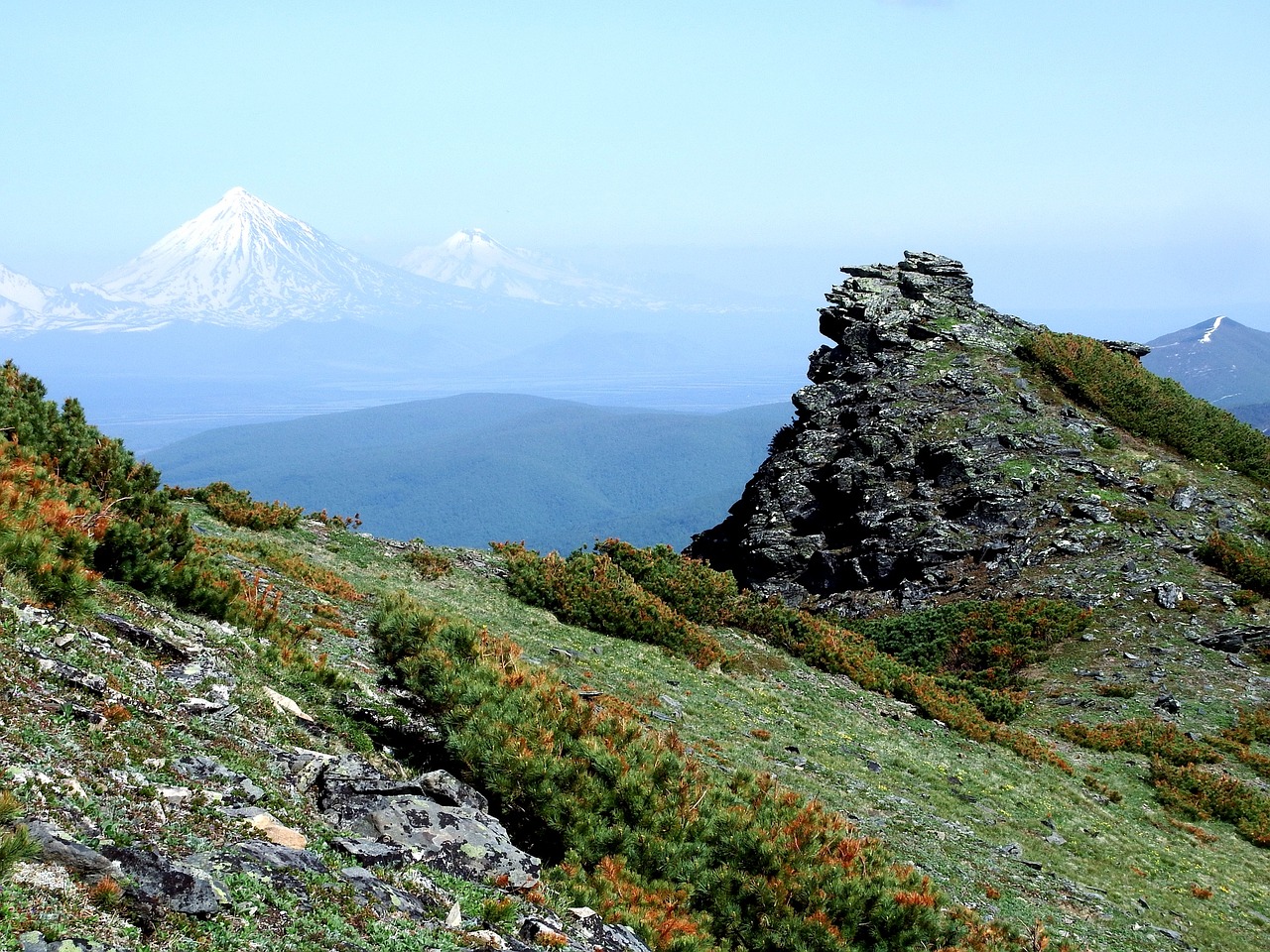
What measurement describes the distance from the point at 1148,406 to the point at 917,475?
14501 millimetres

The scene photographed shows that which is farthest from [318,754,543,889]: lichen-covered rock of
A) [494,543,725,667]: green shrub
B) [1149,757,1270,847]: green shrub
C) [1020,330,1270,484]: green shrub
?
[1020,330,1270,484]: green shrub

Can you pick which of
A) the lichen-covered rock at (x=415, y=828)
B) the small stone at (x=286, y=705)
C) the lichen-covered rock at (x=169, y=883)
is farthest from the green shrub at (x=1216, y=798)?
the lichen-covered rock at (x=169, y=883)

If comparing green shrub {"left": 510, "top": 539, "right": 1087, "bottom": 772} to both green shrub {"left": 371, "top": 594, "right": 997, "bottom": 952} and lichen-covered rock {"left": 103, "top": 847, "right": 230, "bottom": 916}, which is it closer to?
green shrub {"left": 371, "top": 594, "right": 997, "bottom": 952}

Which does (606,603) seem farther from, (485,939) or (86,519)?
(485,939)

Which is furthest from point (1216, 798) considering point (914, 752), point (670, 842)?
point (670, 842)

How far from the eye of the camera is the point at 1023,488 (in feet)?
125

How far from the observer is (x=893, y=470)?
41.1m

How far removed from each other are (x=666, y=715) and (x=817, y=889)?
26.9ft

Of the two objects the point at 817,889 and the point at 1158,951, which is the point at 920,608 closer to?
the point at 1158,951

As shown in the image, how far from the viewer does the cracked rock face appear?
37.6m

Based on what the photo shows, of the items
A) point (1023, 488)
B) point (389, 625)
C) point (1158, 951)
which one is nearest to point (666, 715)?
point (389, 625)

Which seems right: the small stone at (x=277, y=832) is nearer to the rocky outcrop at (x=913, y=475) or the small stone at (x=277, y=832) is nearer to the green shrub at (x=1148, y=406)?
the rocky outcrop at (x=913, y=475)

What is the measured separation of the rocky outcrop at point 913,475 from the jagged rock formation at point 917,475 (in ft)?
0.22

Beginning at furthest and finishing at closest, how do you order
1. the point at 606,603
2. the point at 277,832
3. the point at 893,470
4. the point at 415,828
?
the point at 893,470, the point at 606,603, the point at 415,828, the point at 277,832
